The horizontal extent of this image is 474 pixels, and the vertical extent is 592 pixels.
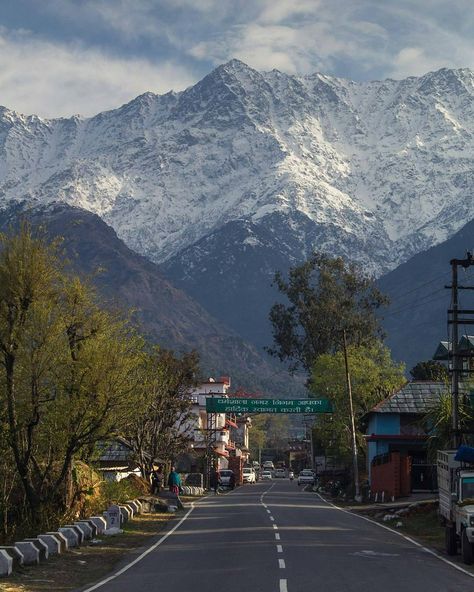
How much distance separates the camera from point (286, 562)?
26438 mm

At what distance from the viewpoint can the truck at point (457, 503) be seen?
27750mm

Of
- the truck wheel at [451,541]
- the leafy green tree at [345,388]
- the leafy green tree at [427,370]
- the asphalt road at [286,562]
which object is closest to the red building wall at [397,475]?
the asphalt road at [286,562]

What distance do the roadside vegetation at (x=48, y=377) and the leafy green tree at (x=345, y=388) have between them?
44523mm

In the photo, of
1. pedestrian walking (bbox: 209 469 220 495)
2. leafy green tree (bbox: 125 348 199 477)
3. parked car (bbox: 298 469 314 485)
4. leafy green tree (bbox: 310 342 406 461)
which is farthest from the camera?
parked car (bbox: 298 469 314 485)

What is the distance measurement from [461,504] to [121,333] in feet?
44.1

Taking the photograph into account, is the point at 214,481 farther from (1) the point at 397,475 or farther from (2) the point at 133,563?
(2) the point at 133,563

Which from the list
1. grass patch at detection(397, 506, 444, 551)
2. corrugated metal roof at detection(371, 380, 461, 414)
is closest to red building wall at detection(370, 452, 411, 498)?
corrugated metal roof at detection(371, 380, 461, 414)

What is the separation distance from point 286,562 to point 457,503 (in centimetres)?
534

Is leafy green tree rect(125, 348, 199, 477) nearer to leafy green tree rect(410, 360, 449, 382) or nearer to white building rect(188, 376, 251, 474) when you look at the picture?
white building rect(188, 376, 251, 474)

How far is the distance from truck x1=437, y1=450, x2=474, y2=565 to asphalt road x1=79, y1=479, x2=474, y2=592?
2.65 ft

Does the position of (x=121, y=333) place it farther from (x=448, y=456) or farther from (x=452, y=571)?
(x=452, y=571)

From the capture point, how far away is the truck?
27750 mm

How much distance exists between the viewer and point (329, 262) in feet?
320

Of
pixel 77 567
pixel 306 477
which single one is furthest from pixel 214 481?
pixel 77 567
